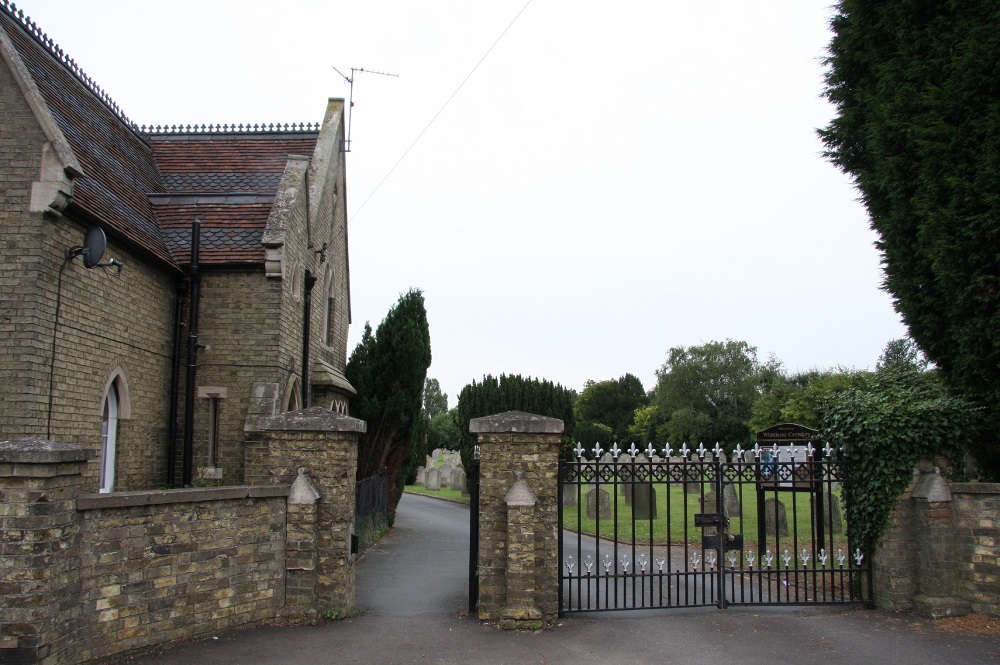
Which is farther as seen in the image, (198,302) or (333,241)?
(333,241)

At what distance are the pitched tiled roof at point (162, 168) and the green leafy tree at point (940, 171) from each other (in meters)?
10.4

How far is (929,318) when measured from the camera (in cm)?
1034

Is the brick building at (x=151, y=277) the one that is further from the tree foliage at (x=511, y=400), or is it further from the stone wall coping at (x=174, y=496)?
the tree foliage at (x=511, y=400)

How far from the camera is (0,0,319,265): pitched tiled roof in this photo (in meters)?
11.6

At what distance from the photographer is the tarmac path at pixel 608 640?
725cm

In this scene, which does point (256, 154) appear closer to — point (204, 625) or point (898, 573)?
point (204, 625)

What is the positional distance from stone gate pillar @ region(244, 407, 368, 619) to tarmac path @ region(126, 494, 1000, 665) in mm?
468

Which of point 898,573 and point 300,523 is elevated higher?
point 300,523

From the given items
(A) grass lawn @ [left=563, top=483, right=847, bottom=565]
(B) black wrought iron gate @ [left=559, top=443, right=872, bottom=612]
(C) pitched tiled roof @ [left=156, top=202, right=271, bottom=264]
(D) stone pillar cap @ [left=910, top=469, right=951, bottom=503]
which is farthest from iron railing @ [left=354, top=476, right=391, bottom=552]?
(D) stone pillar cap @ [left=910, top=469, right=951, bottom=503]

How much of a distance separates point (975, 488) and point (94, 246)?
1153 centimetres

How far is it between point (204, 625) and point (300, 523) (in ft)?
4.67

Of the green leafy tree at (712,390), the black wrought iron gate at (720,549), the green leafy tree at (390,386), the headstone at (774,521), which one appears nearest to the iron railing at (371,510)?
the green leafy tree at (390,386)

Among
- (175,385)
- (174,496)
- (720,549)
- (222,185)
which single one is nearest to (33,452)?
(174,496)

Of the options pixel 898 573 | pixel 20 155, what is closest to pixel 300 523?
pixel 20 155
